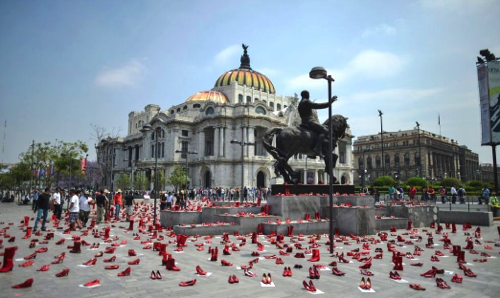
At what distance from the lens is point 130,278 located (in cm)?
636

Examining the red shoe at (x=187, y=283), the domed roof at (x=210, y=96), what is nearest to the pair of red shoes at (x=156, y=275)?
the red shoe at (x=187, y=283)

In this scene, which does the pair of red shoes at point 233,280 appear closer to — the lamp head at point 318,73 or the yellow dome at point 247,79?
the lamp head at point 318,73

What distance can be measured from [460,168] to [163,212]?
119435 mm

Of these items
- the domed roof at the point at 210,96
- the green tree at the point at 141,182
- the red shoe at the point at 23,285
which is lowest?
the red shoe at the point at 23,285

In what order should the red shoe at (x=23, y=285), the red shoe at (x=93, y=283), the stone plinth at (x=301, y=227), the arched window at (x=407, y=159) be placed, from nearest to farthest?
1. the red shoe at (x=23, y=285)
2. the red shoe at (x=93, y=283)
3. the stone plinth at (x=301, y=227)
4. the arched window at (x=407, y=159)

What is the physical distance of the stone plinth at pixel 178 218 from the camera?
585 inches

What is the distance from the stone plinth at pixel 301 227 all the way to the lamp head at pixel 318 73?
5.51 metres

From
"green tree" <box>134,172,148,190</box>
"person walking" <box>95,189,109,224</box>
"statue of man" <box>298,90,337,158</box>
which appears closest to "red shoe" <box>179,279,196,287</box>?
"statue of man" <box>298,90,337,158</box>

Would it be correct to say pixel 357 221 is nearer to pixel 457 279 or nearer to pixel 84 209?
pixel 457 279

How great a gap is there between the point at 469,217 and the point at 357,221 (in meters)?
8.85

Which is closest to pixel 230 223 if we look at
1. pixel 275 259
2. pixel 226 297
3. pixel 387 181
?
pixel 275 259

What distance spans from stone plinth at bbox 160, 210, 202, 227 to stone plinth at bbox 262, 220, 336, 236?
12.5 ft

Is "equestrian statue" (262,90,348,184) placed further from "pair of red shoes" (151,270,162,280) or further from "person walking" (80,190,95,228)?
"pair of red shoes" (151,270,162,280)

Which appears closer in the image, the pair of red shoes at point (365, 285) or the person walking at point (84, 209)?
the pair of red shoes at point (365, 285)
